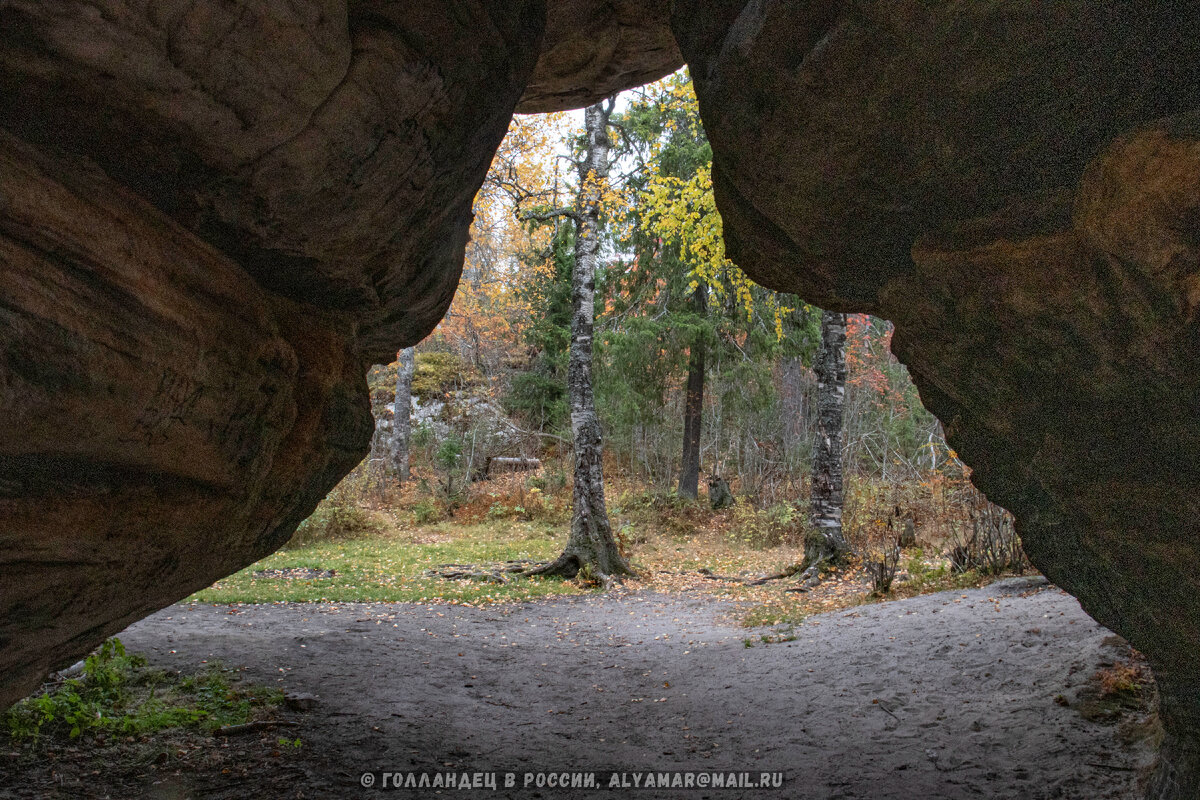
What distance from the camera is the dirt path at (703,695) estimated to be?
4254 millimetres

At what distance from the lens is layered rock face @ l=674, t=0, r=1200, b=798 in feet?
8.17

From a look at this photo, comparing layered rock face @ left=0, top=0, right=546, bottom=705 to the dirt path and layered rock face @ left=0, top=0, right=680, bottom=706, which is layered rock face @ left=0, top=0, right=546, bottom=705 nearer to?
layered rock face @ left=0, top=0, right=680, bottom=706

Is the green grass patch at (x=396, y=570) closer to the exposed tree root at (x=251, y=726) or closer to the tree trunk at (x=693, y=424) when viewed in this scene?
the tree trunk at (x=693, y=424)

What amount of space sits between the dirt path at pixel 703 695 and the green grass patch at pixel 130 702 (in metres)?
0.48

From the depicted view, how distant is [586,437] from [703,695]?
597cm

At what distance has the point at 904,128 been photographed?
124 inches

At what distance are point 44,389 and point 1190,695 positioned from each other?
4.96 meters

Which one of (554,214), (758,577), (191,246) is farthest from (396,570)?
(191,246)

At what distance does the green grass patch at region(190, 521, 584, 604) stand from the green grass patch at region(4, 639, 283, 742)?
13.7 ft

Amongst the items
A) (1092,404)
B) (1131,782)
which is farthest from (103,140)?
(1131,782)

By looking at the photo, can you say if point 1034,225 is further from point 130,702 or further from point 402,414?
point 402,414

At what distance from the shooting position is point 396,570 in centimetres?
1196

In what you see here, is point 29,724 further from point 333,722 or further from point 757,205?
point 757,205

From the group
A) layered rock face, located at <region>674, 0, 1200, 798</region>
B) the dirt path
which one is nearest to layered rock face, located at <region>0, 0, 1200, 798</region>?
layered rock face, located at <region>674, 0, 1200, 798</region>
